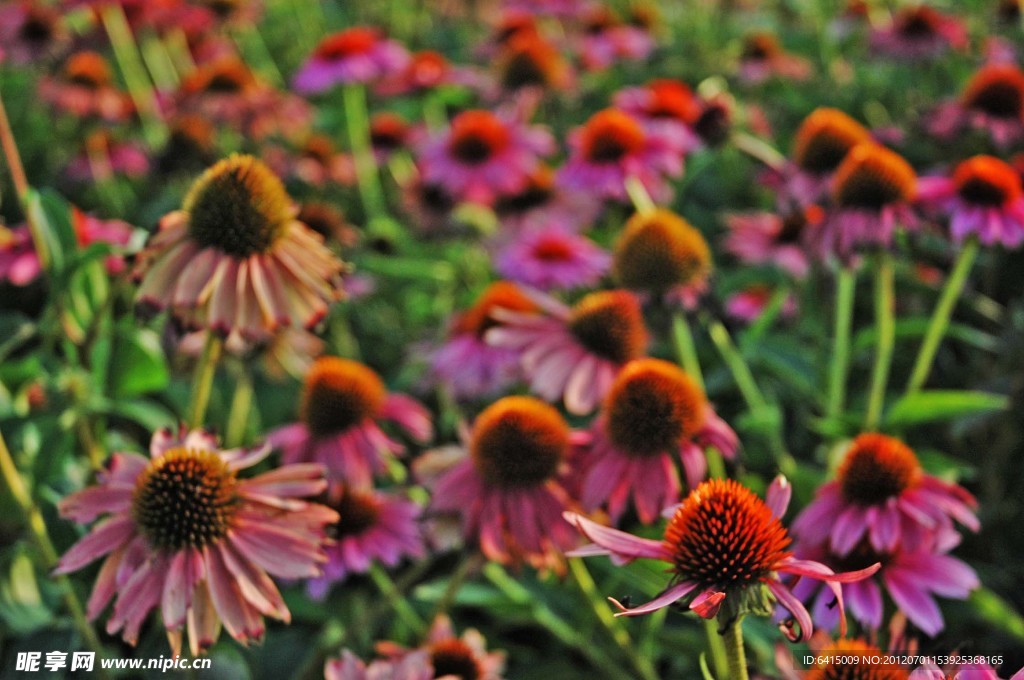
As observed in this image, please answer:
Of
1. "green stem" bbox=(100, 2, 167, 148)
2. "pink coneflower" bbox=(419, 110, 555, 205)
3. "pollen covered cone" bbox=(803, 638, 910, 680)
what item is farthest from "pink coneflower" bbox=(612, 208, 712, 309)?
"green stem" bbox=(100, 2, 167, 148)

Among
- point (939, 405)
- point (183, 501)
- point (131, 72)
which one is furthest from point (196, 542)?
point (131, 72)

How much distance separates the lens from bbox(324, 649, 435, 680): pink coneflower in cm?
112

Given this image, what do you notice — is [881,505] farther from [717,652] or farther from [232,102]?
[232,102]

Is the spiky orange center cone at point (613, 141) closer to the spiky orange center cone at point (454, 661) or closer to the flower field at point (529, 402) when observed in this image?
the flower field at point (529, 402)

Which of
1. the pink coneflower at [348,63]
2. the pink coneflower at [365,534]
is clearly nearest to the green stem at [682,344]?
the pink coneflower at [365,534]

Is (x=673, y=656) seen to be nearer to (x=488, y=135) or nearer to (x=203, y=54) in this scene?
(x=488, y=135)

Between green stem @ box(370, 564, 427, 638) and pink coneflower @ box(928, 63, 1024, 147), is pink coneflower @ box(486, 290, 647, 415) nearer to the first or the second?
green stem @ box(370, 564, 427, 638)

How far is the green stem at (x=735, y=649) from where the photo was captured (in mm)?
911

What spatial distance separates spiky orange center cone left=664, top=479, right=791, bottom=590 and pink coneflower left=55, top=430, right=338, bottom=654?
42 cm

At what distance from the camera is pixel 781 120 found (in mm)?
3410

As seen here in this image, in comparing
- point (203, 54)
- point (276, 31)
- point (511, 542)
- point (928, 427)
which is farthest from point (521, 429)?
point (276, 31)

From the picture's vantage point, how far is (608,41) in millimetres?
3510

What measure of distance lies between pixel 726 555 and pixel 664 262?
81 centimetres

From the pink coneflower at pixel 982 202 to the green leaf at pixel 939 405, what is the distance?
276 mm
